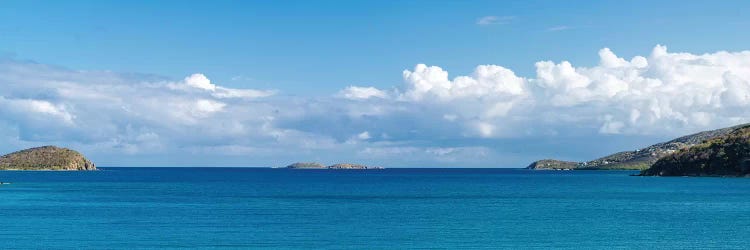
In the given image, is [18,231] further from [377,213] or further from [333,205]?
[333,205]

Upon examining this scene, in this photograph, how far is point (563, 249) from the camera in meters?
83.2

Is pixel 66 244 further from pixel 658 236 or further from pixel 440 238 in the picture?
pixel 658 236

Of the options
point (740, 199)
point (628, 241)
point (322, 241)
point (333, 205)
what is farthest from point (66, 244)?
point (740, 199)

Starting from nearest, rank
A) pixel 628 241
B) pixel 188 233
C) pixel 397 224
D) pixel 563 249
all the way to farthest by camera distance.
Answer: pixel 563 249
pixel 628 241
pixel 188 233
pixel 397 224

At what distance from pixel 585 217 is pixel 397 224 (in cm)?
3205

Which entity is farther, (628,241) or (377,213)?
(377,213)

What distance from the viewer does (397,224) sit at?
112m

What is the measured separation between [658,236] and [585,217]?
28607 mm

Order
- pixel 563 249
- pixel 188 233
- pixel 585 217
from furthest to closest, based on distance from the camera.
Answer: pixel 585 217 → pixel 188 233 → pixel 563 249

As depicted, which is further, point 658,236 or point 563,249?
point 658,236

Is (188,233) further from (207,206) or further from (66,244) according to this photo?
(207,206)

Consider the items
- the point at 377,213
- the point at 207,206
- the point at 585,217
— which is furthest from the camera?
the point at 207,206

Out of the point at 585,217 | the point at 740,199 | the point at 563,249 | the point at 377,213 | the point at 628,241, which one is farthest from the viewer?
the point at 740,199

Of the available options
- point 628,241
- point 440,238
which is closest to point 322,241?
point 440,238
